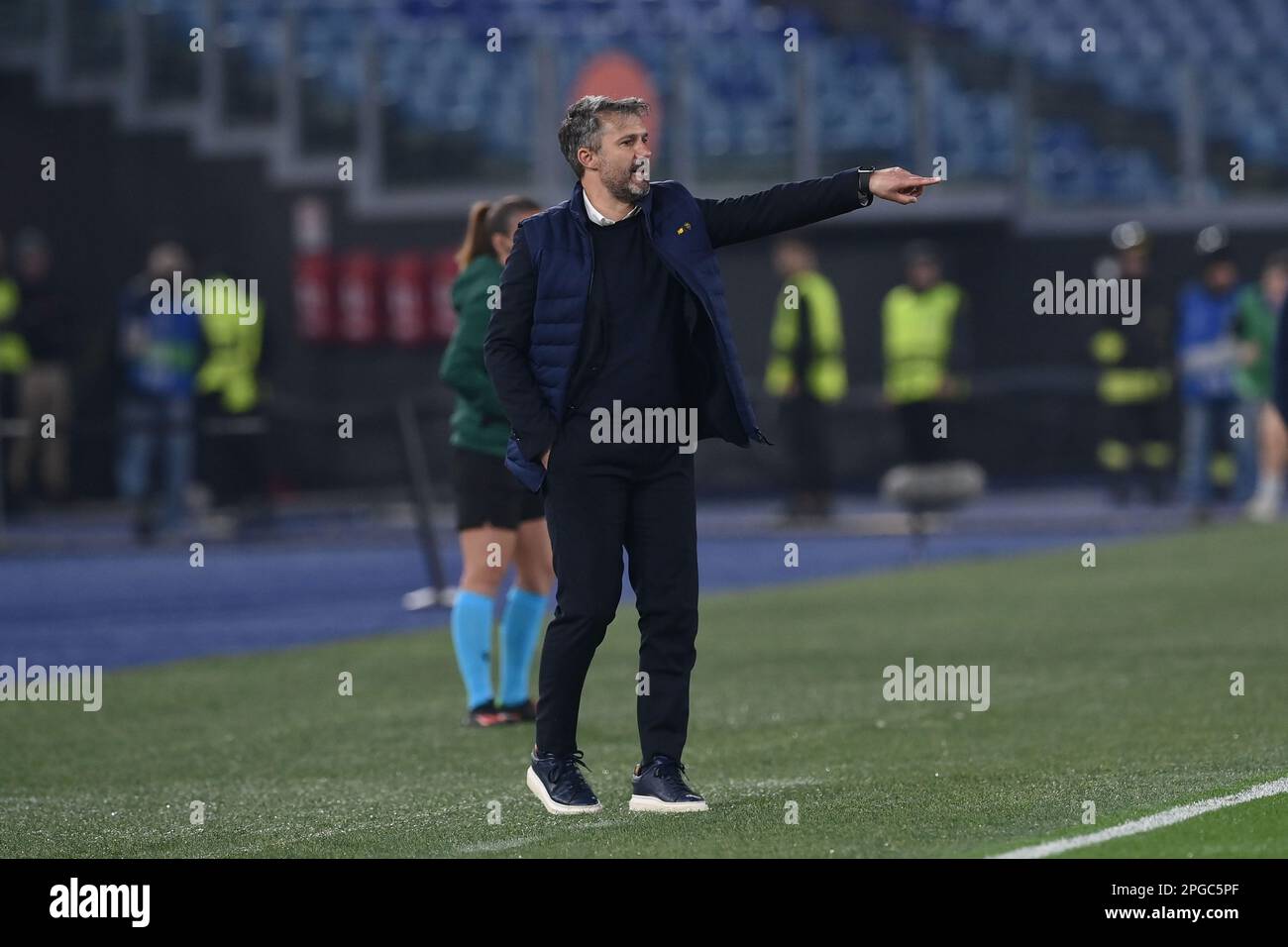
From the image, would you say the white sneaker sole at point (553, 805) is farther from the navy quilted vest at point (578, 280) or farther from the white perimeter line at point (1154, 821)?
the white perimeter line at point (1154, 821)

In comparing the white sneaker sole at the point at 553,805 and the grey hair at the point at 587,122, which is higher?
the grey hair at the point at 587,122

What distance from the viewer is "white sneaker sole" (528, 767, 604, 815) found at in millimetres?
7426

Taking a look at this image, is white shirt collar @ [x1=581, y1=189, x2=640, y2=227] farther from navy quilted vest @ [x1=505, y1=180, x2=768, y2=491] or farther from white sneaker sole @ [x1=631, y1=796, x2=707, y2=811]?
white sneaker sole @ [x1=631, y1=796, x2=707, y2=811]

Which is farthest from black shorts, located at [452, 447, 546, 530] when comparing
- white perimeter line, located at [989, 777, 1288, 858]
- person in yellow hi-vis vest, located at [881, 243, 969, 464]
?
person in yellow hi-vis vest, located at [881, 243, 969, 464]

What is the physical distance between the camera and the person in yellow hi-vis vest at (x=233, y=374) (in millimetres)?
21062

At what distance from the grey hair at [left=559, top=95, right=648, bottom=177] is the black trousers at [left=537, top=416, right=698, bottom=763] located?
0.80m

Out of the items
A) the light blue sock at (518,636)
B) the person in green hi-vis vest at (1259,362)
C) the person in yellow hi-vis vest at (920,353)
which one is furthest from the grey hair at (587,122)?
the person in green hi-vis vest at (1259,362)

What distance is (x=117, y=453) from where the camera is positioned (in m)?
23.8

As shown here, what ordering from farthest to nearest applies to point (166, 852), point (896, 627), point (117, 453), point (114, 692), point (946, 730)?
point (117, 453), point (896, 627), point (114, 692), point (946, 730), point (166, 852)

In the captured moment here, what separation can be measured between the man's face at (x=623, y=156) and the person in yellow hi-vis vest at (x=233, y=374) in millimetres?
14073
